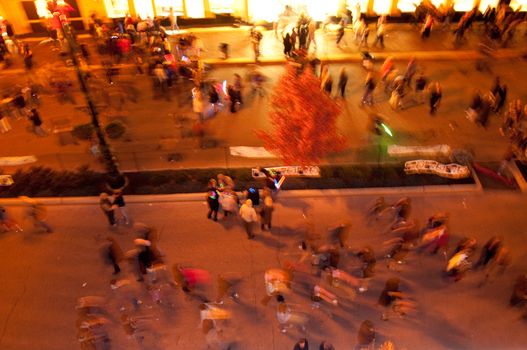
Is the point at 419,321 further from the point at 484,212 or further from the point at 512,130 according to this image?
the point at 512,130

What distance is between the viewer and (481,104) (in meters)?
15.0

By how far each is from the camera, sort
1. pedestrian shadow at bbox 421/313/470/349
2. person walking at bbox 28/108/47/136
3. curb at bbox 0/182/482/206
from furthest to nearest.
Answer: person walking at bbox 28/108/47/136
curb at bbox 0/182/482/206
pedestrian shadow at bbox 421/313/470/349

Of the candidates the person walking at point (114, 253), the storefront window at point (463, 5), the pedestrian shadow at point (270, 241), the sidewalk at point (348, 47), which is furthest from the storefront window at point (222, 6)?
the person walking at point (114, 253)

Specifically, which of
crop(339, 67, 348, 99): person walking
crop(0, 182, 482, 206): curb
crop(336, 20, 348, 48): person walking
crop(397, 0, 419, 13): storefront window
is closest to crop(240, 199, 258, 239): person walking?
crop(0, 182, 482, 206): curb

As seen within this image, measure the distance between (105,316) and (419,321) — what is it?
22.8 feet

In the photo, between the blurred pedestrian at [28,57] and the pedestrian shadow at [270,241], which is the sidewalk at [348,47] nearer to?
the blurred pedestrian at [28,57]

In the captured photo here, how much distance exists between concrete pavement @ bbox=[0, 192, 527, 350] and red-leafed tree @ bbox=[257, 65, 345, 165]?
1781 millimetres

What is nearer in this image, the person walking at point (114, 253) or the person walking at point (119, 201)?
the person walking at point (114, 253)

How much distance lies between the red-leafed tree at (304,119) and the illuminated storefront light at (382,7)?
1221cm

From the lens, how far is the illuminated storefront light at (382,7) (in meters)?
21.4

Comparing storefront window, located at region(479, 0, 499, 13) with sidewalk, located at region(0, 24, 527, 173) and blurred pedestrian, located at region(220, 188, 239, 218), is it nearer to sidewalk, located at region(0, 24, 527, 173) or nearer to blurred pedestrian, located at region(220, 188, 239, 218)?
sidewalk, located at region(0, 24, 527, 173)

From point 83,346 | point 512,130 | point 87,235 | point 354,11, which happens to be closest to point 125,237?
point 87,235

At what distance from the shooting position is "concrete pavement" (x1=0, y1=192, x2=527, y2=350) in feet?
31.1

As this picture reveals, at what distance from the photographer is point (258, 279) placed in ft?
34.7
